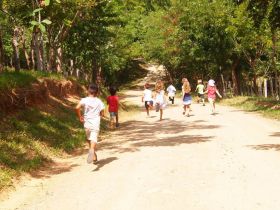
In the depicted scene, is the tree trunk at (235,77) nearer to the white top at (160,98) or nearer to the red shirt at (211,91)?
the red shirt at (211,91)

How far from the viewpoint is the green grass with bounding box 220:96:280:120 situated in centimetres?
2222

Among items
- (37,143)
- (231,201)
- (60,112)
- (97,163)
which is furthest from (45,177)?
(60,112)

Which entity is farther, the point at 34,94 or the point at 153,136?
the point at 34,94

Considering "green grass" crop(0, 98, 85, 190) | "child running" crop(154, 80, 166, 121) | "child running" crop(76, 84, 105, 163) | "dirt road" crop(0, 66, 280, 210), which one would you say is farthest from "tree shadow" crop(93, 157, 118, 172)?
"child running" crop(154, 80, 166, 121)

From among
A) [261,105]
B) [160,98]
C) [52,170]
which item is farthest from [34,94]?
[261,105]

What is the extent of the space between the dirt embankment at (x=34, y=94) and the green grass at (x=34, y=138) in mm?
284

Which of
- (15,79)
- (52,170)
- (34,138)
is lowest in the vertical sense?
(52,170)

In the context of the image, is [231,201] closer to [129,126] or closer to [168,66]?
[129,126]

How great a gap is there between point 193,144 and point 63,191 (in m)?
5.24

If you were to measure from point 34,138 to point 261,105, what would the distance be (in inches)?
673

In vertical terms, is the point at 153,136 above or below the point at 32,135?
below

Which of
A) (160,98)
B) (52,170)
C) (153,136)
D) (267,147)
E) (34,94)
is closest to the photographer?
(52,170)

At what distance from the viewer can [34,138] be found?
41.5ft

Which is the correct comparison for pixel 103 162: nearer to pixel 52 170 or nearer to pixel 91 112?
pixel 52 170
